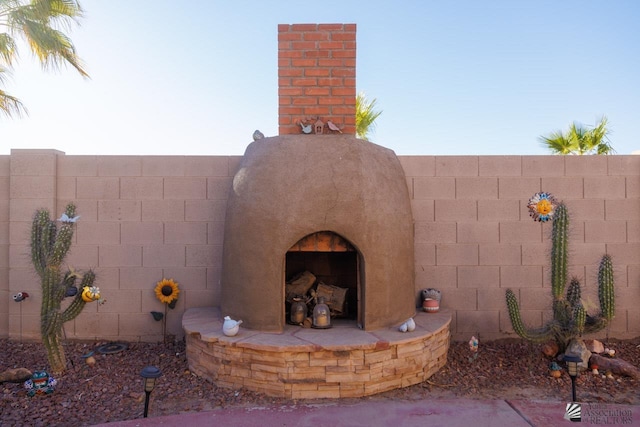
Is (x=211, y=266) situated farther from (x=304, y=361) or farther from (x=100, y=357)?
(x=304, y=361)

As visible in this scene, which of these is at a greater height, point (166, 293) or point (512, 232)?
point (512, 232)

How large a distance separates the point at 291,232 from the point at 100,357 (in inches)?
112

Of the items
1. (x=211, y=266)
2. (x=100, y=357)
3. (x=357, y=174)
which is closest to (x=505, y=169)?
(x=357, y=174)

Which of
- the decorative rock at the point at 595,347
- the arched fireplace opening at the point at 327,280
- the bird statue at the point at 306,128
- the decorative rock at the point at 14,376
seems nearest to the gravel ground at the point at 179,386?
the decorative rock at the point at 14,376

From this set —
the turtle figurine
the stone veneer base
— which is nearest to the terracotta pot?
the stone veneer base

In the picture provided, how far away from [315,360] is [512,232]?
319cm

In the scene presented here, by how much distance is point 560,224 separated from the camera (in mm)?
4484

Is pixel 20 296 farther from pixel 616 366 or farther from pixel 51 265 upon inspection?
pixel 616 366

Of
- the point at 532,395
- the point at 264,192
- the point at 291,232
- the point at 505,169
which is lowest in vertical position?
the point at 532,395

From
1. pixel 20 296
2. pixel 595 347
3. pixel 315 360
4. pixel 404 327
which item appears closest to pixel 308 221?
pixel 315 360

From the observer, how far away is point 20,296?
5.25m

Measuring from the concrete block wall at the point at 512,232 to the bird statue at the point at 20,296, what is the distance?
4947mm

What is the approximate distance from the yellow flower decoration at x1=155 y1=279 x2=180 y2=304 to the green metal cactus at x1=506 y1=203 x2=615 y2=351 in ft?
12.9

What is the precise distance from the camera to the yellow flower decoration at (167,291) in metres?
5.31
